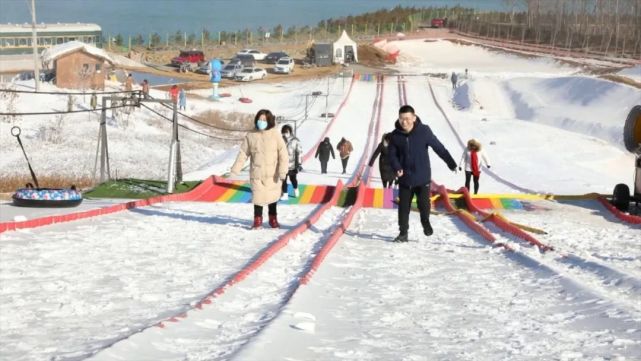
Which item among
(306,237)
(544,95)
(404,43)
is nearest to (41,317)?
(306,237)

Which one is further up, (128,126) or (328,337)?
(328,337)

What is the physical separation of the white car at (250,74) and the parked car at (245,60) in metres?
1.01

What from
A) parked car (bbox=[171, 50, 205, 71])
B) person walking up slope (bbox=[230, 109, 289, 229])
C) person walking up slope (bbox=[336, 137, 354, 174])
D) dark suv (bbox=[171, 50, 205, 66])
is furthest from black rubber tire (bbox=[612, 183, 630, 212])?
dark suv (bbox=[171, 50, 205, 66])

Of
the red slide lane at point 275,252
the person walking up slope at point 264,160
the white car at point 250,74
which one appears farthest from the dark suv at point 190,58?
the person walking up slope at point 264,160

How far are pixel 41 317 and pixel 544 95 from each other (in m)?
50.0

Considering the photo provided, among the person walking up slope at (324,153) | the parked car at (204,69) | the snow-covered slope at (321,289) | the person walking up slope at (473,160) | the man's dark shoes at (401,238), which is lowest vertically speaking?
the parked car at (204,69)

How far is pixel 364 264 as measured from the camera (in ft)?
28.4

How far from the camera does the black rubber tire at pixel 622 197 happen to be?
47.0ft

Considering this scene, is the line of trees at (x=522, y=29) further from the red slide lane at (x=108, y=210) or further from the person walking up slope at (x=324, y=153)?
the red slide lane at (x=108, y=210)

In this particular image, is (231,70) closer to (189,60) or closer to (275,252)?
(189,60)

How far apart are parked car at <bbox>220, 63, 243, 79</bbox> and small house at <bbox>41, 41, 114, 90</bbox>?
16.2m

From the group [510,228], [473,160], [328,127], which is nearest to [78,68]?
[328,127]

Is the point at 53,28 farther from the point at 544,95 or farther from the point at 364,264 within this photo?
the point at 364,264

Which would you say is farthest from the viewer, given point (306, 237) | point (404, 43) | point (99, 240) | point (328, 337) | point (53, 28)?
point (404, 43)
